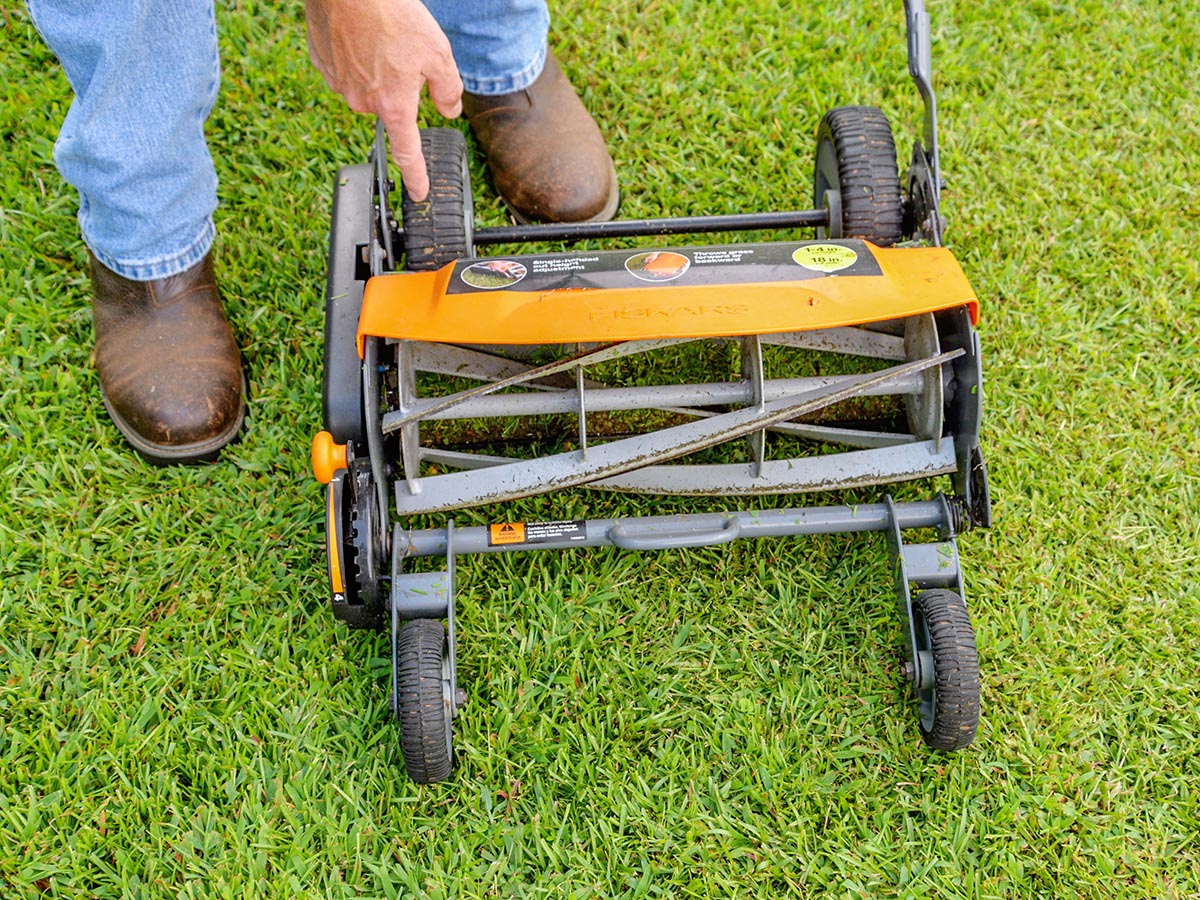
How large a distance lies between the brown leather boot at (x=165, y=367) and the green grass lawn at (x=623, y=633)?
75 millimetres

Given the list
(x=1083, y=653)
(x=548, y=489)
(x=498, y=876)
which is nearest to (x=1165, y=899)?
(x=1083, y=653)

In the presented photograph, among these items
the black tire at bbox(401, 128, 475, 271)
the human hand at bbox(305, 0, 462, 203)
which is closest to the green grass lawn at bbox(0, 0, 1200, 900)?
the black tire at bbox(401, 128, 475, 271)

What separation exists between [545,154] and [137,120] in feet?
3.41

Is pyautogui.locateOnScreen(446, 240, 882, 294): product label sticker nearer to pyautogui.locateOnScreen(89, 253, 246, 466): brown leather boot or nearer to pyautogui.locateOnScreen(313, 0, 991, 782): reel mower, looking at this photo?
pyautogui.locateOnScreen(313, 0, 991, 782): reel mower

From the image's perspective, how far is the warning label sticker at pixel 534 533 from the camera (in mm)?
2186

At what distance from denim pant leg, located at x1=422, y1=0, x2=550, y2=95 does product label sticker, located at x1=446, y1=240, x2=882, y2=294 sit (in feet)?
2.30

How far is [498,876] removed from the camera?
2047 mm

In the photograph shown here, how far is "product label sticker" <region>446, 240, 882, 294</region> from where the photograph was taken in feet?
7.02

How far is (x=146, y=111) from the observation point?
6.93ft

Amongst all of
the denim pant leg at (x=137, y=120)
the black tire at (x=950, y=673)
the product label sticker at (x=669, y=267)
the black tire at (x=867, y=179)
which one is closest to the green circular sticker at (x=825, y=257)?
the product label sticker at (x=669, y=267)

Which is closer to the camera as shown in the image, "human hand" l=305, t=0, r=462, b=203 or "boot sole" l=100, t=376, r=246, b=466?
"human hand" l=305, t=0, r=462, b=203

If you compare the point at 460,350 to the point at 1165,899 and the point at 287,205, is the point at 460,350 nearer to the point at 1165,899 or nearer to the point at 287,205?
the point at 287,205

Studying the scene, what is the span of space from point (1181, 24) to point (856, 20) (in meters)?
1.01

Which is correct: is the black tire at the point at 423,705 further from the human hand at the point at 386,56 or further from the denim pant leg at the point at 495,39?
the denim pant leg at the point at 495,39
